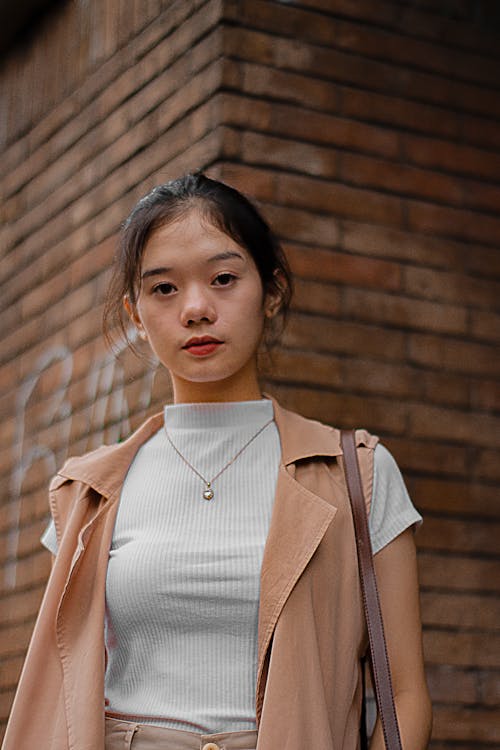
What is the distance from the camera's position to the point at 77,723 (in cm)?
239

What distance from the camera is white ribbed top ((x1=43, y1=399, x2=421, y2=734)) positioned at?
237 centimetres

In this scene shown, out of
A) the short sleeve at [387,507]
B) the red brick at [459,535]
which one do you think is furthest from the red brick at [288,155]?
the short sleeve at [387,507]

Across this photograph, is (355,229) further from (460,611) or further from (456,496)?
(460,611)

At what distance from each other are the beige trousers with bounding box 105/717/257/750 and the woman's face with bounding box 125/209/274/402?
2.28ft

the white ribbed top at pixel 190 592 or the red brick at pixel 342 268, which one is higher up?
the red brick at pixel 342 268

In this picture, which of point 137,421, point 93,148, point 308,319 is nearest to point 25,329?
point 93,148

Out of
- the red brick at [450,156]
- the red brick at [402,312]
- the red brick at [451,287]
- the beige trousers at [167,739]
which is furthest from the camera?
the red brick at [450,156]

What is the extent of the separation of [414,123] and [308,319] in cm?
84

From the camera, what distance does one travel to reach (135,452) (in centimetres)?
274

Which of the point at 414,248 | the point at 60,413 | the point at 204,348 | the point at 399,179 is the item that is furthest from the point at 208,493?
the point at 60,413

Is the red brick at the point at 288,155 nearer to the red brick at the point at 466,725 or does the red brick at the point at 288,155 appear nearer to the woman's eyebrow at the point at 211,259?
the woman's eyebrow at the point at 211,259

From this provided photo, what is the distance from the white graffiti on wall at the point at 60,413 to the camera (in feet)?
14.1

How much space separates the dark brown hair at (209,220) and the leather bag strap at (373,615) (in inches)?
18.3

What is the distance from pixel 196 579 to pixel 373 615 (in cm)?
33
